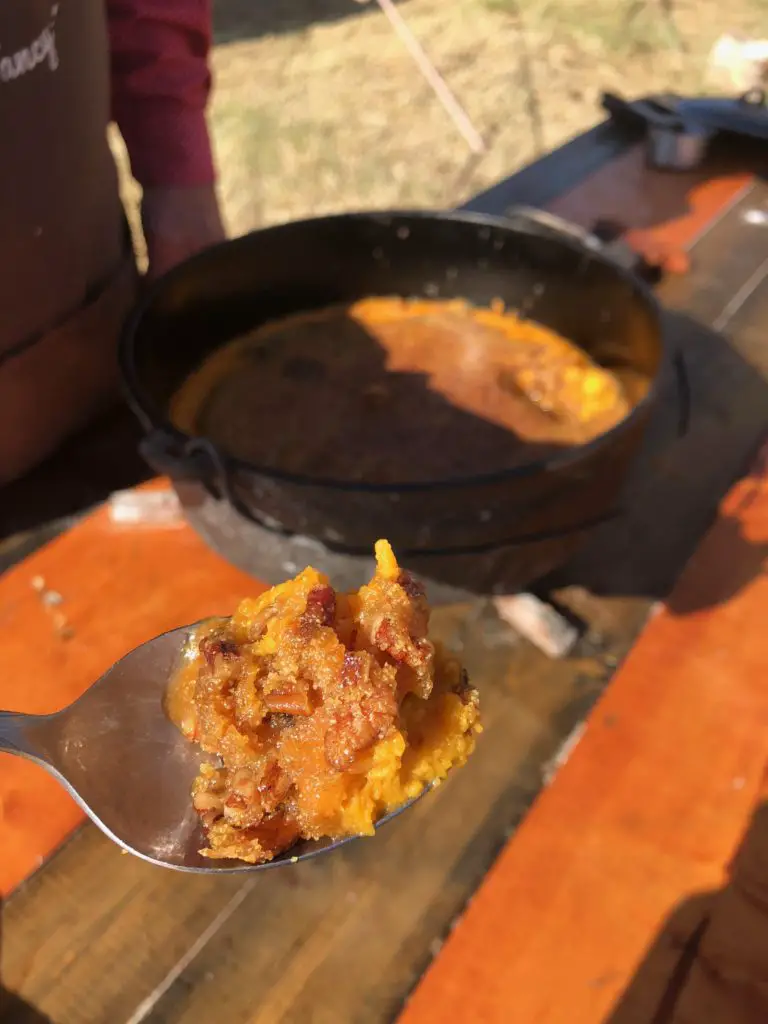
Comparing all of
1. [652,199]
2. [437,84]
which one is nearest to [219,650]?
[652,199]

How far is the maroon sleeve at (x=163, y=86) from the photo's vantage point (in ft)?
3.56

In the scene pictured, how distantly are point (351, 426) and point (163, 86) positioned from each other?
597 millimetres

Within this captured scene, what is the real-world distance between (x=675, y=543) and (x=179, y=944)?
0.76 m

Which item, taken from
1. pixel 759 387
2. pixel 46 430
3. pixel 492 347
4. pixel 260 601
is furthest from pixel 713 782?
pixel 46 430

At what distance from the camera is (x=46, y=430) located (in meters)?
1.07

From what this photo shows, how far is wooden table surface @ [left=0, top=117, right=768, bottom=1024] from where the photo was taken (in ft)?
2.24

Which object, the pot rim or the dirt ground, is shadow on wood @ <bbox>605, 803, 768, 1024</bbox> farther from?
the dirt ground

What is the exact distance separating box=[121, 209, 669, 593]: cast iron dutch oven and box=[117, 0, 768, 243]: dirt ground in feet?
5.98

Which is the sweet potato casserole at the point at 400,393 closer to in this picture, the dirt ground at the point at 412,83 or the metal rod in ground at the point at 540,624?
the metal rod in ground at the point at 540,624

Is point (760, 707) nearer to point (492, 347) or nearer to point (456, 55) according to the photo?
point (492, 347)

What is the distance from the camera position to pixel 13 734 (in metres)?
0.57

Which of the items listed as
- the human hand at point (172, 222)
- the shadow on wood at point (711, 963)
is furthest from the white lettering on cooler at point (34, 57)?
the shadow on wood at point (711, 963)

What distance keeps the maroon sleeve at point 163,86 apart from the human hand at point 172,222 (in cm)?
2

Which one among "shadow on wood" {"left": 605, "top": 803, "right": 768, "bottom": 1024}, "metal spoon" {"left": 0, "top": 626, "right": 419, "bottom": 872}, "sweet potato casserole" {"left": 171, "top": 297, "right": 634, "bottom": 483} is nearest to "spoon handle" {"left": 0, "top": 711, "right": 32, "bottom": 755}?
"metal spoon" {"left": 0, "top": 626, "right": 419, "bottom": 872}
